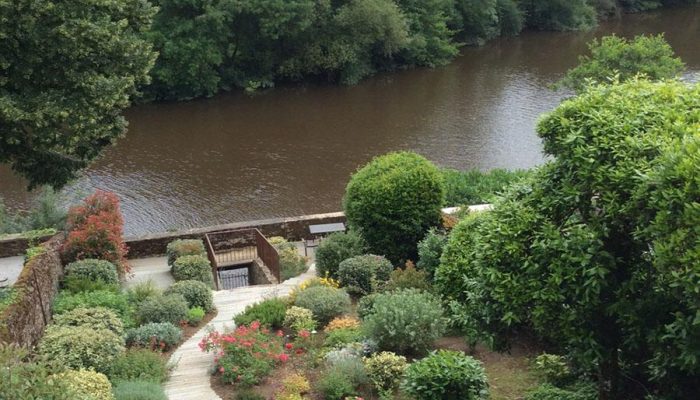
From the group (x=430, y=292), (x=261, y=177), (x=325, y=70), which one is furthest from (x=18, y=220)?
(x=325, y=70)

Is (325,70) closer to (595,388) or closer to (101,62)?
(101,62)

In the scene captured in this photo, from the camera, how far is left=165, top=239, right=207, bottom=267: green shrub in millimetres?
16000

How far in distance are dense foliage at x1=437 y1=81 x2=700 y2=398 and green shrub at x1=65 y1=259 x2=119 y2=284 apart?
26.6 ft

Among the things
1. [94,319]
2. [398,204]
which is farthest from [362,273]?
[94,319]

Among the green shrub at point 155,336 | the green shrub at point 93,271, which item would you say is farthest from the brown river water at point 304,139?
the green shrub at point 155,336

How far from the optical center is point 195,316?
12172 millimetres

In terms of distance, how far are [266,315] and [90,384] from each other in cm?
331

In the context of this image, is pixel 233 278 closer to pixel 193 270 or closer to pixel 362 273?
pixel 193 270

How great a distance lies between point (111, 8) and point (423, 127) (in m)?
20.3

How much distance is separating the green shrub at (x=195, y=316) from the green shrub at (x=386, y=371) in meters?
3.97

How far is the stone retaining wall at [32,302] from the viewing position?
9633mm

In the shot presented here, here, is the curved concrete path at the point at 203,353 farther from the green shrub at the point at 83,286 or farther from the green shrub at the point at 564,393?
the green shrub at the point at 564,393

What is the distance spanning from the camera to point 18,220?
19.5 meters

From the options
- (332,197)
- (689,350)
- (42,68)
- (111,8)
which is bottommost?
(332,197)
